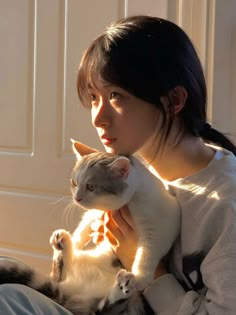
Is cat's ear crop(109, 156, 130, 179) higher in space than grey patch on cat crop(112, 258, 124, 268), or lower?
higher

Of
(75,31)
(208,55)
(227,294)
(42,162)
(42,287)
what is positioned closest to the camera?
(227,294)

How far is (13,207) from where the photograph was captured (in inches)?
80.2

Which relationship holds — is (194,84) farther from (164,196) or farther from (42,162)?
(42,162)

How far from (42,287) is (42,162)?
0.95 metres

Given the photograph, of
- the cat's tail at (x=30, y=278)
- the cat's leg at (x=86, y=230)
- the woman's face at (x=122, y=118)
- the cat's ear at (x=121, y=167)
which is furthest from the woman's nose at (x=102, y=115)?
the cat's tail at (x=30, y=278)

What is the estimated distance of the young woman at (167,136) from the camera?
1011 millimetres

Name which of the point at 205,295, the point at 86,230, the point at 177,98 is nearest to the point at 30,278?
the point at 86,230

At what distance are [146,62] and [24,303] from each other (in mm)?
A: 506

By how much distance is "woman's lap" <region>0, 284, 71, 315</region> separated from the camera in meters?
0.89

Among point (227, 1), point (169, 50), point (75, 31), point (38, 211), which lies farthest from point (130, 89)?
point (38, 211)

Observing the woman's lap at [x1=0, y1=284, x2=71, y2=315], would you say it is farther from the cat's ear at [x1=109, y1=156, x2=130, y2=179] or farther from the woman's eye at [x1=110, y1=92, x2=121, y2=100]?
the woman's eye at [x1=110, y1=92, x2=121, y2=100]

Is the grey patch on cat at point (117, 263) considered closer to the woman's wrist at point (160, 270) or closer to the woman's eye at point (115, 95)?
the woman's wrist at point (160, 270)

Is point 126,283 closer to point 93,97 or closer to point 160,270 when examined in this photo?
point 160,270

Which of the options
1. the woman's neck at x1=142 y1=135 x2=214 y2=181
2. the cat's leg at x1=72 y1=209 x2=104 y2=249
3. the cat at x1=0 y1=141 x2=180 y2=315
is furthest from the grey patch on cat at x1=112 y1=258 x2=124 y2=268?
the woman's neck at x1=142 y1=135 x2=214 y2=181
